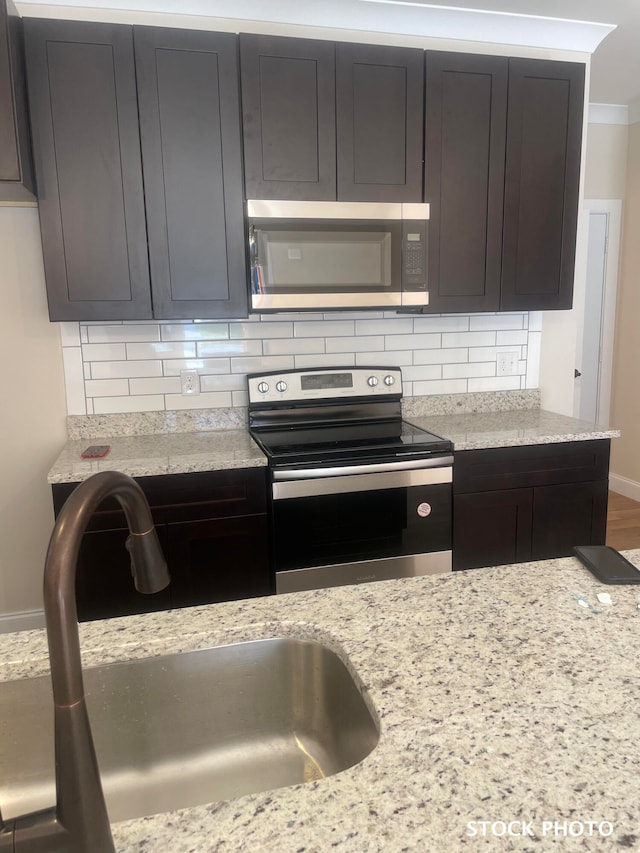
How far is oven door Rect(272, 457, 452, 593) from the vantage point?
86.5 inches

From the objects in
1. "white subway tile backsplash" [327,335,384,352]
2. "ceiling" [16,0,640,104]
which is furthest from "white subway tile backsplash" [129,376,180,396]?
"ceiling" [16,0,640,104]

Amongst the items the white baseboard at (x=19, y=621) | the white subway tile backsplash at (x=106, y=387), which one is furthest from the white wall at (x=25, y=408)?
the white subway tile backsplash at (x=106, y=387)

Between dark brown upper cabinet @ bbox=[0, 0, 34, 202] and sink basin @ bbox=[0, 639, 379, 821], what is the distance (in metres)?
1.73

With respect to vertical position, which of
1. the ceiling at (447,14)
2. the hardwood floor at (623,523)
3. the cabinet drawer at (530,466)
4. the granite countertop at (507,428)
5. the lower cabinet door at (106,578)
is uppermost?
the ceiling at (447,14)

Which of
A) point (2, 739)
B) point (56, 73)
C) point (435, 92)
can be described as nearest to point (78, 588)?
point (2, 739)

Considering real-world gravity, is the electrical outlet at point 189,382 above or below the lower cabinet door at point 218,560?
above

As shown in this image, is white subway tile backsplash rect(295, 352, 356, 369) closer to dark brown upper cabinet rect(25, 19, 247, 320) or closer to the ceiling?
dark brown upper cabinet rect(25, 19, 247, 320)

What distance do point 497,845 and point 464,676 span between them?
27 centimetres

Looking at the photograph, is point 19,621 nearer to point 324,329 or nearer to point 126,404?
point 126,404

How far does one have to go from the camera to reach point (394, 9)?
8.13 ft

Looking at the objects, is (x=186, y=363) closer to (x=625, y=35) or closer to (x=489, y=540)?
(x=489, y=540)

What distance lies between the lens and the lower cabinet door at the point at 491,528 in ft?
7.98

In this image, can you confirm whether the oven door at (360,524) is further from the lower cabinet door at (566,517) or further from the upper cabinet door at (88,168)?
the upper cabinet door at (88,168)

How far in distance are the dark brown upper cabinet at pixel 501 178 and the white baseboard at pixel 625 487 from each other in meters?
2.30
